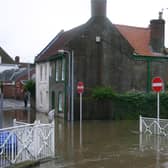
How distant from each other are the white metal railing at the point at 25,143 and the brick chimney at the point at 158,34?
2590 cm

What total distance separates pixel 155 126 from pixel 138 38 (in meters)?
19.3

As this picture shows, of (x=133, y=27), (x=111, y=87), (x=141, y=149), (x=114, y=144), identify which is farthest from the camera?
(x=133, y=27)

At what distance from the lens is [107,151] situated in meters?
14.6

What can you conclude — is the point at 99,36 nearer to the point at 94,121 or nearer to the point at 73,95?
the point at 73,95

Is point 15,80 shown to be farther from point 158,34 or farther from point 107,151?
point 107,151

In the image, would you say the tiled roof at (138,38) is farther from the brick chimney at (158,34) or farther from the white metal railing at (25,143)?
the white metal railing at (25,143)

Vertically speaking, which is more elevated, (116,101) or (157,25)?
(157,25)

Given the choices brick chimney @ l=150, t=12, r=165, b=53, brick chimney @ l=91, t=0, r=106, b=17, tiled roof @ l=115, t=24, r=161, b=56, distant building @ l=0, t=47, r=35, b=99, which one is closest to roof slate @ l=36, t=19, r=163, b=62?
tiled roof @ l=115, t=24, r=161, b=56

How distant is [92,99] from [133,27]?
1282 cm

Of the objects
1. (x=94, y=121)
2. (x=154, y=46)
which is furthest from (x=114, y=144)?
(x=154, y=46)

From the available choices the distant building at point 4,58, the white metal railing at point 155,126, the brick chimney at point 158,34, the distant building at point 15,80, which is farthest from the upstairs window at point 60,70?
the distant building at point 4,58

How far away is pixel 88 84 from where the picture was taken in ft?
105

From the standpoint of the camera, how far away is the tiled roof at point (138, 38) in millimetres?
35784

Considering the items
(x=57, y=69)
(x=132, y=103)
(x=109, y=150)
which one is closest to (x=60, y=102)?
(x=57, y=69)
